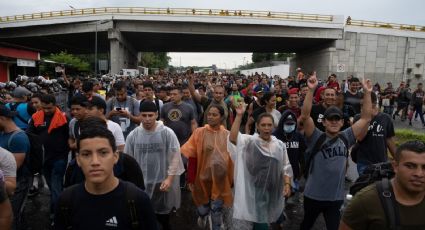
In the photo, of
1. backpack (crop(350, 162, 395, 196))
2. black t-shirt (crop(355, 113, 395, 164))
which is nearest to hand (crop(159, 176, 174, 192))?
backpack (crop(350, 162, 395, 196))

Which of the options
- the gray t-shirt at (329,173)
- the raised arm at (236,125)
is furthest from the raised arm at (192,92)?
the gray t-shirt at (329,173)

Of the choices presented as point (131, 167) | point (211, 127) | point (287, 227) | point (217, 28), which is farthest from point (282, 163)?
point (217, 28)

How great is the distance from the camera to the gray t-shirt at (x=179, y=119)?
19.5 feet

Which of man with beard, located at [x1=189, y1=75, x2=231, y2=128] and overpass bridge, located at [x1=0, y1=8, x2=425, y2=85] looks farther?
overpass bridge, located at [x1=0, y1=8, x2=425, y2=85]

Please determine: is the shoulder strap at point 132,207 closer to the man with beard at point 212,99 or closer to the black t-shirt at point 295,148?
the black t-shirt at point 295,148

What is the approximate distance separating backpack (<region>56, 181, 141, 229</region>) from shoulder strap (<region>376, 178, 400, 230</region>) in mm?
1522

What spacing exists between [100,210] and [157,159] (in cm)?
204

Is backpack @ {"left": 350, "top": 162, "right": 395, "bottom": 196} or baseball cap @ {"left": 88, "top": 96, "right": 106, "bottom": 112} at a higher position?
baseball cap @ {"left": 88, "top": 96, "right": 106, "bottom": 112}

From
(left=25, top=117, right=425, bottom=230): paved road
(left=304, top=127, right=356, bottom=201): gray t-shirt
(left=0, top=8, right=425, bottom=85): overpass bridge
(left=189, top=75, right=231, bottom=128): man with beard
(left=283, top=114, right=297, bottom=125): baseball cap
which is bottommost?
(left=25, top=117, right=425, bottom=230): paved road

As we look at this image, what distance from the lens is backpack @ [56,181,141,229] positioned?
201 cm

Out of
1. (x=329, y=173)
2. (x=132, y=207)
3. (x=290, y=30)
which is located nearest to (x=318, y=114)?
(x=329, y=173)

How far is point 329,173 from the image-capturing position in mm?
3801

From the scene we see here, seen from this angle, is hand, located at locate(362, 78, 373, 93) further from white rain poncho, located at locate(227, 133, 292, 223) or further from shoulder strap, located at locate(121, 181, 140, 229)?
shoulder strap, located at locate(121, 181, 140, 229)

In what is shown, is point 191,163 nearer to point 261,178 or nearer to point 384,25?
point 261,178
